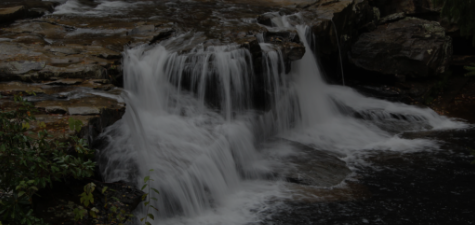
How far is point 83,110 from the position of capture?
17.8 ft

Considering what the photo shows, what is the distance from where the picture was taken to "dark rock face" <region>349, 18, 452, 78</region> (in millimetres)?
11195

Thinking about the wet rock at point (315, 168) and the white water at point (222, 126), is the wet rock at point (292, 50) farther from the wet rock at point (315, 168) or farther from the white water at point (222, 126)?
the wet rock at point (315, 168)

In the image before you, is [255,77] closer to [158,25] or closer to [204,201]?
[158,25]

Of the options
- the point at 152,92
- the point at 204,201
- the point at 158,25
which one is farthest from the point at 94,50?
the point at 204,201

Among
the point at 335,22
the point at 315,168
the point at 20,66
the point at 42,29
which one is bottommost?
the point at 315,168

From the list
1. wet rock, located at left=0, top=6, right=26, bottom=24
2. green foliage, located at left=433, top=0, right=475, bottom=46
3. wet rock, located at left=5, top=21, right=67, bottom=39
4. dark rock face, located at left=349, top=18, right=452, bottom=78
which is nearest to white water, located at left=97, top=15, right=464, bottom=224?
dark rock face, located at left=349, top=18, right=452, bottom=78

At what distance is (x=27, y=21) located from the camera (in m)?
9.24

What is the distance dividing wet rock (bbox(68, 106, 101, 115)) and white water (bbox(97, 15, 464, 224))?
66cm

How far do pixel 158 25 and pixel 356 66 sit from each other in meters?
5.57

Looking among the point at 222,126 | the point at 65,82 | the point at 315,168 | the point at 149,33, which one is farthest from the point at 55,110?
the point at 315,168

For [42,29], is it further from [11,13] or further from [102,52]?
→ [102,52]

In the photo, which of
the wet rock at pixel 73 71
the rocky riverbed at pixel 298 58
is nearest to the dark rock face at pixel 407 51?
the rocky riverbed at pixel 298 58

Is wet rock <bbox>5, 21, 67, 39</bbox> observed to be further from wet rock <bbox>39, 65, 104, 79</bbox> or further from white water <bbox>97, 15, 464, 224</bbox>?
wet rock <bbox>39, 65, 104, 79</bbox>

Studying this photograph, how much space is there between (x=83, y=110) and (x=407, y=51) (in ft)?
29.1
